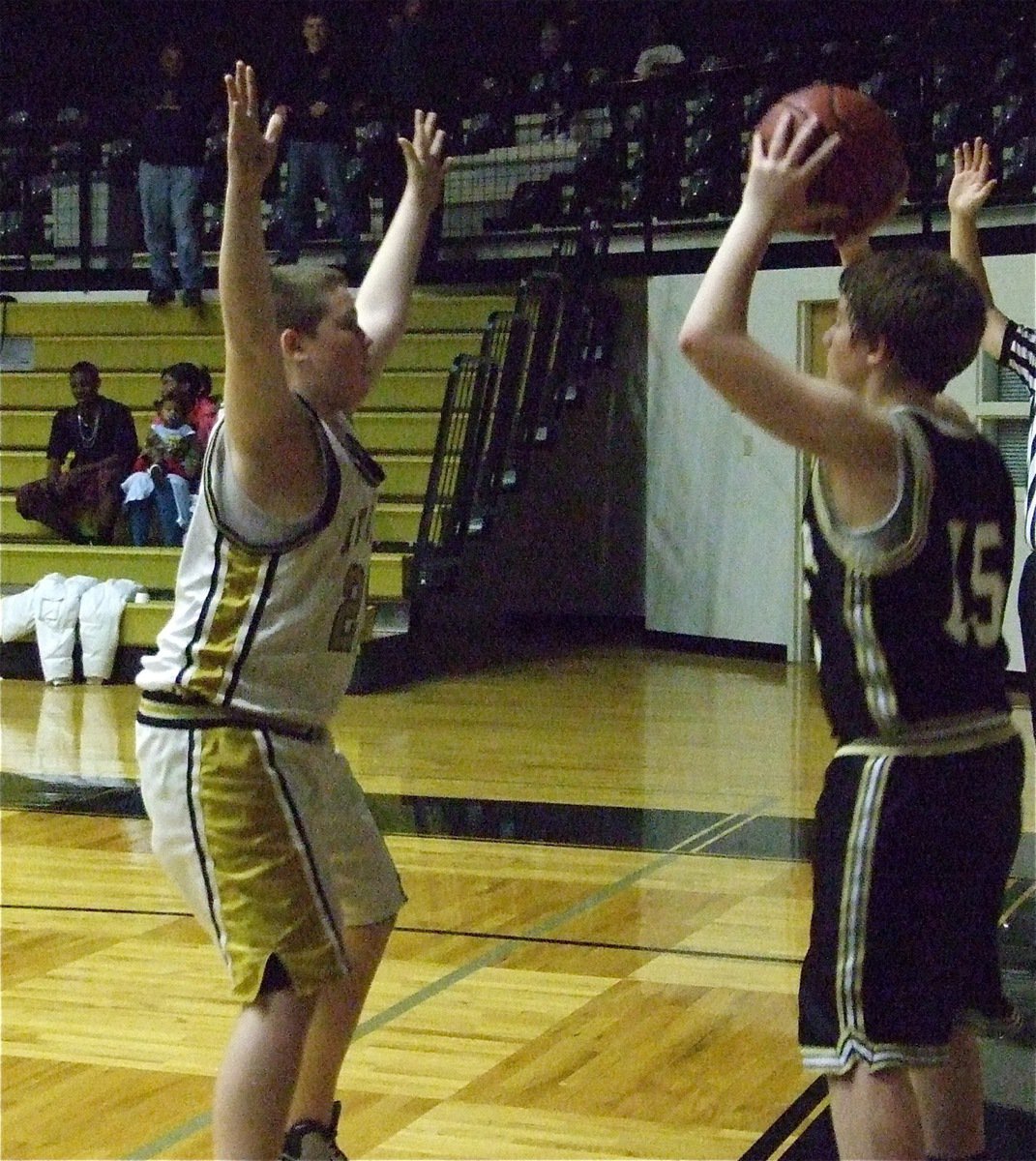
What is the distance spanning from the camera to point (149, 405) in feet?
37.0

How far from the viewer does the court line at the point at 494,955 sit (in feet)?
9.88

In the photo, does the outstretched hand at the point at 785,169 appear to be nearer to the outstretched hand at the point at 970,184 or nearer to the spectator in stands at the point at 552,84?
the outstretched hand at the point at 970,184

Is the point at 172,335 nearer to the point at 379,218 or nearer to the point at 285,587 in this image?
the point at 379,218

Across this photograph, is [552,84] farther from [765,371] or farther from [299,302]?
[765,371]

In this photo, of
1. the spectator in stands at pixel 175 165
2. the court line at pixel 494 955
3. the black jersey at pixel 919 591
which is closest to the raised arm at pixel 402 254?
the black jersey at pixel 919 591

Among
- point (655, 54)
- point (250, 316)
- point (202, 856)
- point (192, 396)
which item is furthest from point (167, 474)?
point (250, 316)

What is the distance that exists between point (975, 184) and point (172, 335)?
29.5 ft

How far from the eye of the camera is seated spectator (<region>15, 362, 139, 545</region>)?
32.1ft

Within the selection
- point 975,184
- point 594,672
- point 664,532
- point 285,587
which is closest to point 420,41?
point 664,532

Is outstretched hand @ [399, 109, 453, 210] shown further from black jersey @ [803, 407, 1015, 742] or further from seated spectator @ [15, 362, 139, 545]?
seated spectator @ [15, 362, 139, 545]

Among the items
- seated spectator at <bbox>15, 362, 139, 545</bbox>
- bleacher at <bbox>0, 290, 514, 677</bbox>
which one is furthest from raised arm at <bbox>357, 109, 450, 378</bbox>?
seated spectator at <bbox>15, 362, 139, 545</bbox>

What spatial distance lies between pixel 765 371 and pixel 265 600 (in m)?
0.80

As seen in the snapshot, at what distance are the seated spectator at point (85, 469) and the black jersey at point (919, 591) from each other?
313 inches

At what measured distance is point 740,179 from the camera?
1029 cm
